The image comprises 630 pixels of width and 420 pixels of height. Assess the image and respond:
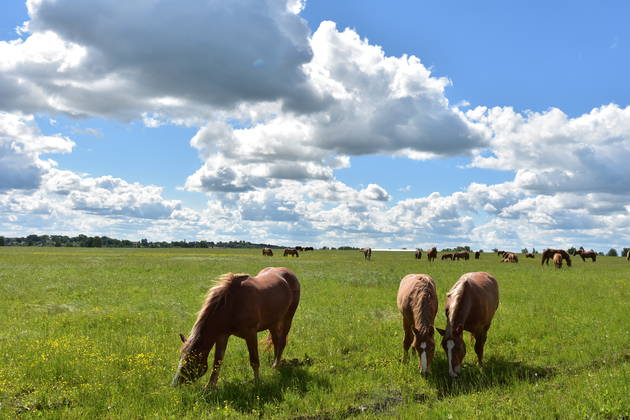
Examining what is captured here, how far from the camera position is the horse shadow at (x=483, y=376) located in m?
8.51

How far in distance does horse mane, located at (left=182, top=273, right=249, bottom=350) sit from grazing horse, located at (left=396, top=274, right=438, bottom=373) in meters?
4.22

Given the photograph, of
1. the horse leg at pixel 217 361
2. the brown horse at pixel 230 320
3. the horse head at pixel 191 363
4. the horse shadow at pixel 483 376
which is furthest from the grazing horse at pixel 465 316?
the horse head at pixel 191 363

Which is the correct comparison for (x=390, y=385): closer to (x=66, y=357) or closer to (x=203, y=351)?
(x=203, y=351)

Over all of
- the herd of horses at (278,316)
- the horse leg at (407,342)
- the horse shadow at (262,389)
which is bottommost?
the horse shadow at (262,389)

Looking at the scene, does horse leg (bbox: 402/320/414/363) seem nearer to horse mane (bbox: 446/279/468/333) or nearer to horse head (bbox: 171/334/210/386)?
horse mane (bbox: 446/279/468/333)

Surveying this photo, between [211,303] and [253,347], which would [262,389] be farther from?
[211,303]

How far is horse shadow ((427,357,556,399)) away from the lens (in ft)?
27.9

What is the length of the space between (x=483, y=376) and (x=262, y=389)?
196 inches

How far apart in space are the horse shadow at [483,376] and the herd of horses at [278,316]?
28 centimetres

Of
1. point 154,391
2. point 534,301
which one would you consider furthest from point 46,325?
point 534,301

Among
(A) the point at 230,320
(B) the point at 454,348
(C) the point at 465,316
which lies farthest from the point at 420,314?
(A) the point at 230,320

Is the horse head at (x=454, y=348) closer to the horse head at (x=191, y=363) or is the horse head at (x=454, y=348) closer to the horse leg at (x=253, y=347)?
the horse leg at (x=253, y=347)

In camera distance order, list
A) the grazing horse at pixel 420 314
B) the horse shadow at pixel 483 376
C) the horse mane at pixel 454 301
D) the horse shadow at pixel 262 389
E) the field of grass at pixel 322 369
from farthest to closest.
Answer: the horse mane at pixel 454 301
the grazing horse at pixel 420 314
the horse shadow at pixel 483 376
the horse shadow at pixel 262 389
the field of grass at pixel 322 369

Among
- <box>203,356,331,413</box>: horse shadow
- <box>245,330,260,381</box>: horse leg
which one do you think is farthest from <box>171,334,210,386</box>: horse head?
<box>245,330,260,381</box>: horse leg
